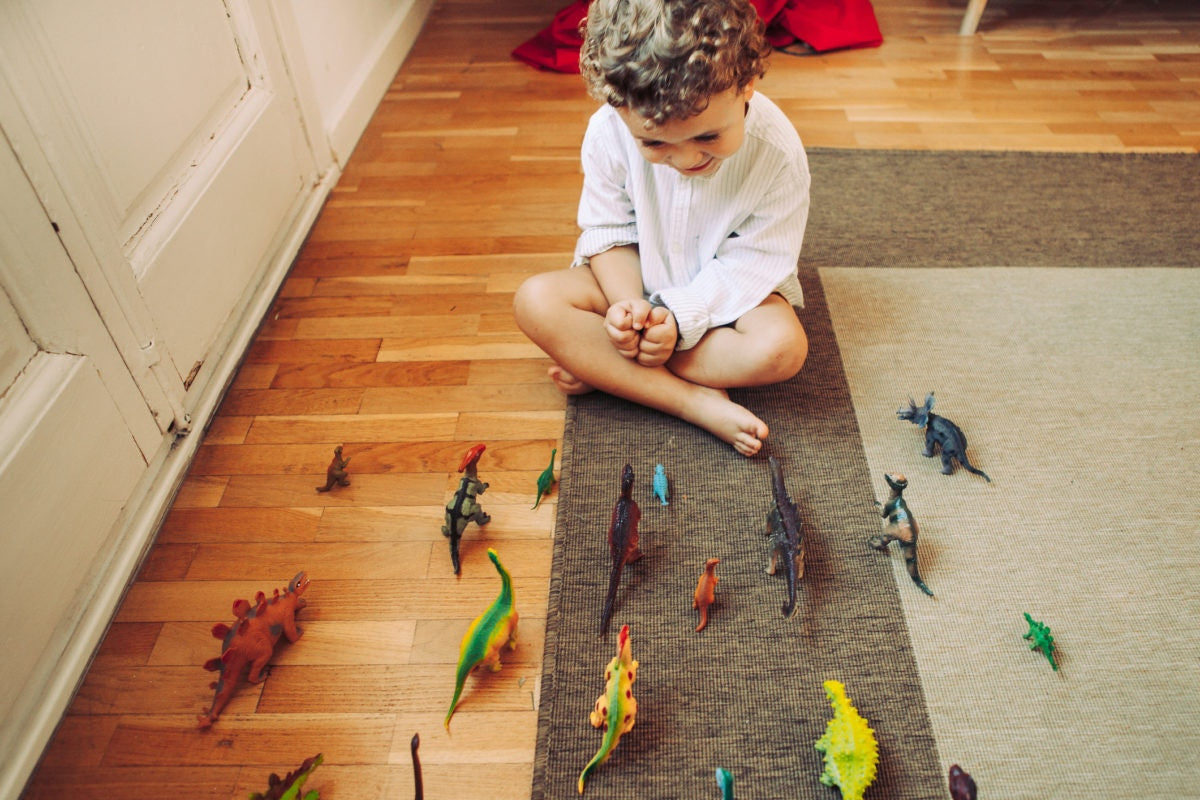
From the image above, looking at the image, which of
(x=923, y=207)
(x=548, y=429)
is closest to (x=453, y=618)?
(x=548, y=429)

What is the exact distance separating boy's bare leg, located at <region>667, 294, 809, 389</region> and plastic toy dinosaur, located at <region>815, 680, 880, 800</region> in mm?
446

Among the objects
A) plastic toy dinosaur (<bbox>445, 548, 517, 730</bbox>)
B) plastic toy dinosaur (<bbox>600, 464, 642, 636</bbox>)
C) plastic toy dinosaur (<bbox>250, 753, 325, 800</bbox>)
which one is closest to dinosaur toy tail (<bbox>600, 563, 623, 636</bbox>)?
plastic toy dinosaur (<bbox>600, 464, 642, 636</bbox>)

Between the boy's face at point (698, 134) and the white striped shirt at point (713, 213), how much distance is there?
117 mm

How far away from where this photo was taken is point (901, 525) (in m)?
0.91

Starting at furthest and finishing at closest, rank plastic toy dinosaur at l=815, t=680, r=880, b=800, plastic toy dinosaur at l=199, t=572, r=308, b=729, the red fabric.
Result: the red fabric → plastic toy dinosaur at l=199, t=572, r=308, b=729 → plastic toy dinosaur at l=815, t=680, r=880, b=800

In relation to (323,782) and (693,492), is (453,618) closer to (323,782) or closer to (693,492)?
(323,782)

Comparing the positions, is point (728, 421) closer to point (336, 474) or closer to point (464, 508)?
point (464, 508)

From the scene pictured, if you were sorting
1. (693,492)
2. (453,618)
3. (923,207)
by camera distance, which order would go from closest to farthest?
(453,618), (693,492), (923,207)

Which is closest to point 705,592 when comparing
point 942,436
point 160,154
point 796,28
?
point 942,436

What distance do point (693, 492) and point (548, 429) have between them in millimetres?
232

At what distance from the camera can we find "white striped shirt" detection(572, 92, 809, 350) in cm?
104

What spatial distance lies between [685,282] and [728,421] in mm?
213

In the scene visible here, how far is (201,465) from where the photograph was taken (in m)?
1.14

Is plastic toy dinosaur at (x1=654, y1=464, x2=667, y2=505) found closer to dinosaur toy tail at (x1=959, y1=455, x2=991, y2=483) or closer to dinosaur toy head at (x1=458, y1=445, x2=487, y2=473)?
dinosaur toy head at (x1=458, y1=445, x2=487, y2=473)
